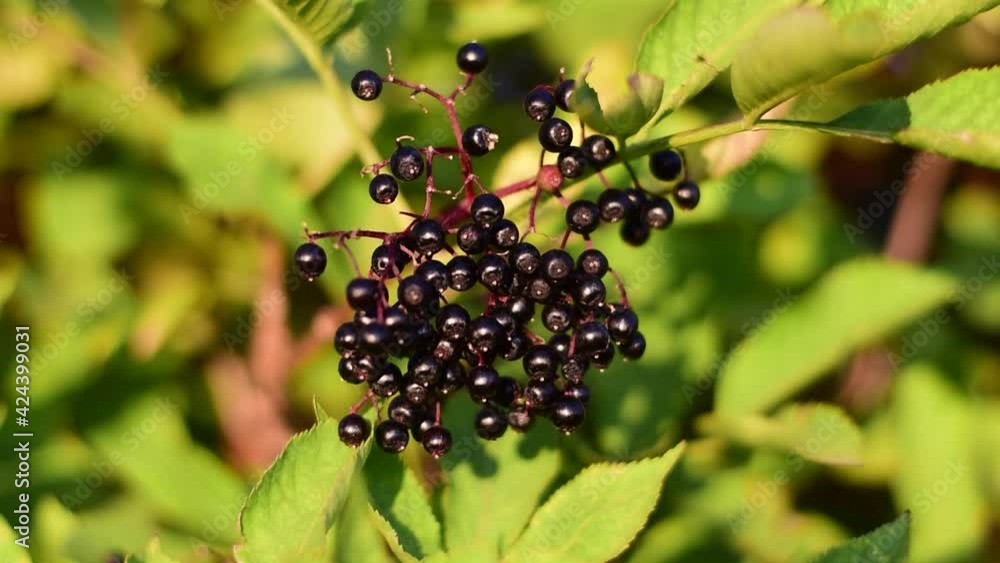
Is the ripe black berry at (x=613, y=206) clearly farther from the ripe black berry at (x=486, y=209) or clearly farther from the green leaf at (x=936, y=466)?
the green leaf at (x=936, y=466)

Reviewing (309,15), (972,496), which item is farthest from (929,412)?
(309,15)

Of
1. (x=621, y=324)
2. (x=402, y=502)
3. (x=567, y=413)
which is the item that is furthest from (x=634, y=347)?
(x=402, y=502)

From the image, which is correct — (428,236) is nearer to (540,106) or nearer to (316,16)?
(540,106)

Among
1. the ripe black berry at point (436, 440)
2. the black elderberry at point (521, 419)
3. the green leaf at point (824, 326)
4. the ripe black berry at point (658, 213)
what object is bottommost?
the green leaf at point (824, 326)

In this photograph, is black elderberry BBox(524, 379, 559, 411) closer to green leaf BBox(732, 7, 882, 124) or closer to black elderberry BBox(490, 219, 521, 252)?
black elderberry BBox(490, 219, 521, 252)

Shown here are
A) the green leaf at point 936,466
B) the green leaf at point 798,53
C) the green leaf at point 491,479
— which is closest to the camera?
the green leaf at point 798,53

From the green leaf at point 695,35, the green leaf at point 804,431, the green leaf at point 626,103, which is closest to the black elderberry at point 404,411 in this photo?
the green leaf at point 626,103

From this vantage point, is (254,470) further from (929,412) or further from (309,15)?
(929,412)
